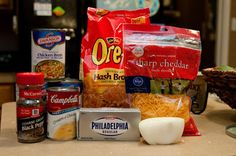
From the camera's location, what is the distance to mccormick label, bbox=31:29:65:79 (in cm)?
93

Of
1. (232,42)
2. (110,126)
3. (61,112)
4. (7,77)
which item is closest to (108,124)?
(110,126)

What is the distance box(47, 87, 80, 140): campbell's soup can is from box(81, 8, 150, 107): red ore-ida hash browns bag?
8cm

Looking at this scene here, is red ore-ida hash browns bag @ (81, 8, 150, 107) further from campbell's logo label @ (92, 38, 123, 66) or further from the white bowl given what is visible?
the white bowl

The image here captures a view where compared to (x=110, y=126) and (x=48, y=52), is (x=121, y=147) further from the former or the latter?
(x=48, y=52)

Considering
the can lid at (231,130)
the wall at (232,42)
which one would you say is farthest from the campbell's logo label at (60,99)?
the wall at (232,42)

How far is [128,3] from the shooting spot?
193 cm

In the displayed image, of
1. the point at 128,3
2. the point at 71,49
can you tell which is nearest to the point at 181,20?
the point at 71,49

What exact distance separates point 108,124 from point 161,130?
127mm

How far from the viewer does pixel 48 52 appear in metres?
0.94

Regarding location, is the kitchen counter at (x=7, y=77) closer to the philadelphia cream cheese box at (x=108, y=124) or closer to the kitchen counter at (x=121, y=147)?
the kitchen counter at (x=121, y=147)

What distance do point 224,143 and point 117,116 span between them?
0.85 feet

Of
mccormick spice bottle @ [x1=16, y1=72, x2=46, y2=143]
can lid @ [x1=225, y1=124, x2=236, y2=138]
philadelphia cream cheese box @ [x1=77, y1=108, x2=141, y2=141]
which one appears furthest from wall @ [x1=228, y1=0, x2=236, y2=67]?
mccormick spice bottle @ [x1=16, y1=72, x2=46, y2=143]

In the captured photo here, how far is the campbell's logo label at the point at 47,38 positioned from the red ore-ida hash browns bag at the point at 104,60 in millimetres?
70

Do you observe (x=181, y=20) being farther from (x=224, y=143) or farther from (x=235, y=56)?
(x=224, y=143)
